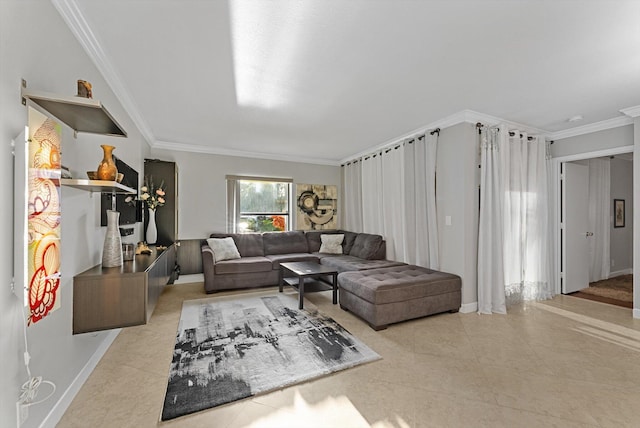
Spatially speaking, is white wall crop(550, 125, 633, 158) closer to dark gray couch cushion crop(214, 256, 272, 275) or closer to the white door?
the white door

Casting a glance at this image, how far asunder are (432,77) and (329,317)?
2.79 meters

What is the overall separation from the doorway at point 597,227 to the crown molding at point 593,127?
0.34 metres

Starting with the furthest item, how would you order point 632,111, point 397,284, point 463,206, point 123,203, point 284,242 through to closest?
point 284,242 < point 463,206 < point 632,111 < point 397,284 < point 123,203

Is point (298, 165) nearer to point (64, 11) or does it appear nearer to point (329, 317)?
point (329, 317)

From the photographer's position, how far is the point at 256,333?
2.90 meters

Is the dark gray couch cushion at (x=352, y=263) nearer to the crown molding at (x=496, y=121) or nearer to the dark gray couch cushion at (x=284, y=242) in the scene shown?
the dark gray couch cushion at (x=284, y=242)

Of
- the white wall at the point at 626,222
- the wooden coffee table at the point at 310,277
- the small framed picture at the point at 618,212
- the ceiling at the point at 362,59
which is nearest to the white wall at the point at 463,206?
the ceiling at the point at 362,59

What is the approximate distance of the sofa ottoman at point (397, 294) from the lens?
9.95 ft

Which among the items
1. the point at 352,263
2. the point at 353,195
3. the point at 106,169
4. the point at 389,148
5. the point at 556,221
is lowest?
the point at 352,263

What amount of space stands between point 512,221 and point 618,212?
3.98 m

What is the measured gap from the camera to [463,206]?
3.54 metres

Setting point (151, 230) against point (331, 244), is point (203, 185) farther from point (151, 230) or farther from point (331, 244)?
point (331, 244)

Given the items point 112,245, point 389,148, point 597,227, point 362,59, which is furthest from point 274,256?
point 597,227

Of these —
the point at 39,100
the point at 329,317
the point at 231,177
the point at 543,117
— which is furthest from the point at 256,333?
the point at 543,117
